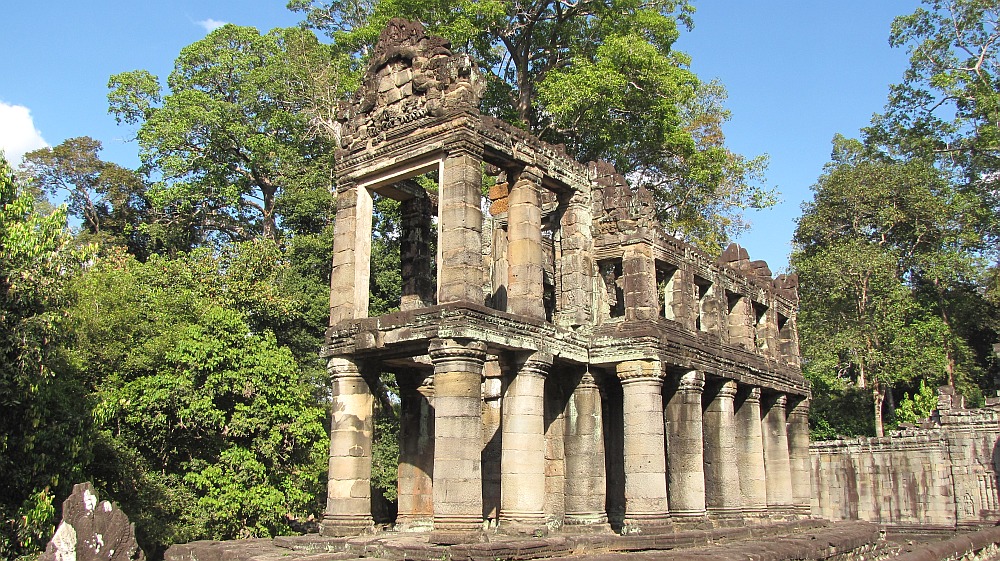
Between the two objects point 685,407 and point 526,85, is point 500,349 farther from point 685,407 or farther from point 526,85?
point 526,85

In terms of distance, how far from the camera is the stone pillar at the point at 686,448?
1702 centimetres

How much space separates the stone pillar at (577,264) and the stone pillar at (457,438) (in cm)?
362

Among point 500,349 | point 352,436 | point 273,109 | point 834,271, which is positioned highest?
point 273,109

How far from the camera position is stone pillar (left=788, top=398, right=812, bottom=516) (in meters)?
23.4

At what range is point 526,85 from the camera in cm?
2900

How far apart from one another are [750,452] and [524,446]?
8.78 m

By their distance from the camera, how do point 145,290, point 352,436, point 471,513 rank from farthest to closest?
point 145,290, point 352,436, point 471,513

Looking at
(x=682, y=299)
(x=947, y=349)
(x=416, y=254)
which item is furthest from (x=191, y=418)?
(x=947, y=349)

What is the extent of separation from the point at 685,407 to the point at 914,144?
2679cm

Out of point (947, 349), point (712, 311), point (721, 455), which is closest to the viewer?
point (721, 455)

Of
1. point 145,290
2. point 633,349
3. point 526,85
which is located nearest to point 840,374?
point 526,85

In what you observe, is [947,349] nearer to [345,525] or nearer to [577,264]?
[577,264]

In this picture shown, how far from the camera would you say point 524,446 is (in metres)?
14.2

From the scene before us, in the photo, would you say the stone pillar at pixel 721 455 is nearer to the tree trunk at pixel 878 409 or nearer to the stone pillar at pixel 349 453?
the stone pillar at pixel 349 453
